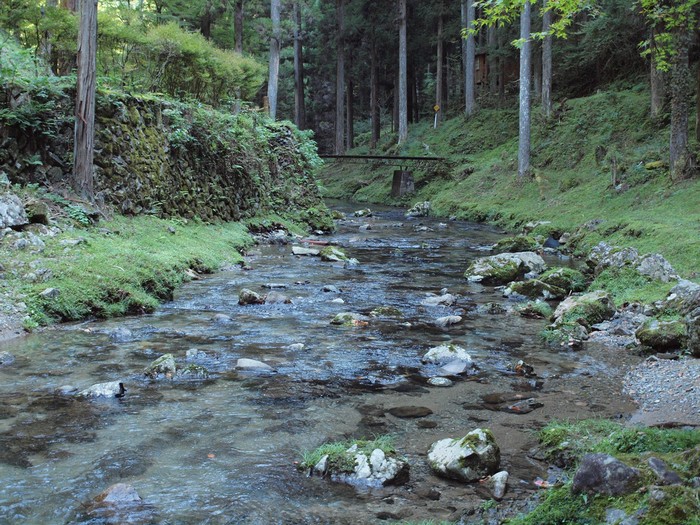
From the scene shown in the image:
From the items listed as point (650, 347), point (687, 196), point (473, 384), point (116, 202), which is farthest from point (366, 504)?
point (687, 196)

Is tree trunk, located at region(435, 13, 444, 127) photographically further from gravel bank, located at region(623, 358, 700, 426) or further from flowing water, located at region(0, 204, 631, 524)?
gravel bank, located at region(623, 358, 700, 426)

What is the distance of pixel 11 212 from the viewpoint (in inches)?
358

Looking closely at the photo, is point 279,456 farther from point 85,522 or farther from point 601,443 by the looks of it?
point 601,443

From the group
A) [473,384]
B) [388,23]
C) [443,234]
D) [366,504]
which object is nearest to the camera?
[366,504]

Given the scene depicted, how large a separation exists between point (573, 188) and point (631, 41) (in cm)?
1000

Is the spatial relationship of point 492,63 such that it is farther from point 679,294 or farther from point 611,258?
point 679,294

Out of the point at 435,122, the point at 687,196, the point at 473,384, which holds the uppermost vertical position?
the point at 435,122

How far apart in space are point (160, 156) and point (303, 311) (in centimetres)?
686

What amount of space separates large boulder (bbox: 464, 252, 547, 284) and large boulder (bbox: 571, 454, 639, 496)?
8.77 metres

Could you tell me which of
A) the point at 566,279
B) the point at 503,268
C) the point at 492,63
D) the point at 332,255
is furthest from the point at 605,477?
the point at 492,63

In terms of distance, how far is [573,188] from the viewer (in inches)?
820

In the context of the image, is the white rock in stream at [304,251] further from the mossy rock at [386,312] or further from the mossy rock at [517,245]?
the mossy rock at [386,312]

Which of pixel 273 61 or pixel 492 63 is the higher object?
pixel 492 63

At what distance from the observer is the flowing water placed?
3.86m
